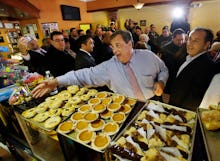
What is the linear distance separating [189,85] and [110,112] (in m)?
1.17

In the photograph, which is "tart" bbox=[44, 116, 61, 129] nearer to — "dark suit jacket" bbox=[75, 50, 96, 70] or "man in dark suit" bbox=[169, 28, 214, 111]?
"man in dark suit" bbox=[169, 28, 214, 111]

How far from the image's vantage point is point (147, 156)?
751mm

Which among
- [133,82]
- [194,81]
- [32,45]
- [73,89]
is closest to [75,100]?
[73,89]

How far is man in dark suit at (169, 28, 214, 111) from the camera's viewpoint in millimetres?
1657

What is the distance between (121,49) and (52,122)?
1115mm

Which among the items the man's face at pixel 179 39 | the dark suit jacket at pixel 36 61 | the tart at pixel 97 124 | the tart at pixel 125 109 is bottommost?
the dark suit jacket at pixel 36 61

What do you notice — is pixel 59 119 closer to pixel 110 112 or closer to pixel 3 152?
pixel 110 112

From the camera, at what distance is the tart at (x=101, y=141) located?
84 centimetres

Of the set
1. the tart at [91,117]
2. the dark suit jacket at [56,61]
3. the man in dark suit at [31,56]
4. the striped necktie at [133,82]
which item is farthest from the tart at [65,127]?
the man in dark suit at [31,56]

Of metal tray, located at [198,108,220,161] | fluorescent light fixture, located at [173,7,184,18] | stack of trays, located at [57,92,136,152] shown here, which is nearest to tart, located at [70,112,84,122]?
stack of trays, located at [57,92,136,152]

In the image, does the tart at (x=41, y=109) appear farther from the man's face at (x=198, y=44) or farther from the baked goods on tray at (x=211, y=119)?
the man's face at (x=198, y=44)

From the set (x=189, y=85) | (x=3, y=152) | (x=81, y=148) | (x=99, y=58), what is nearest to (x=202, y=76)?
(x=189, y=85)

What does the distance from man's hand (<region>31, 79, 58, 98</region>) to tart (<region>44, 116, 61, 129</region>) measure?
1.48 ft

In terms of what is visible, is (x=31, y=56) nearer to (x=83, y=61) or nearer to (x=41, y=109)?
(x=83, y=61)
